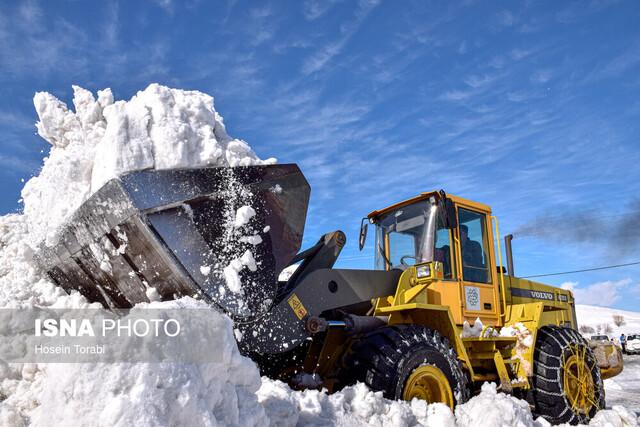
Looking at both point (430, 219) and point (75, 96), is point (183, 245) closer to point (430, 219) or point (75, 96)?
point (75, 96)

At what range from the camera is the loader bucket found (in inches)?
150

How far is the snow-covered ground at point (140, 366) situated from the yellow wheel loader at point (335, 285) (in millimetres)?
236

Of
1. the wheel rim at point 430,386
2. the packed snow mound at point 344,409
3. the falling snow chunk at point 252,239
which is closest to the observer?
the packed snow mound at point 344,409

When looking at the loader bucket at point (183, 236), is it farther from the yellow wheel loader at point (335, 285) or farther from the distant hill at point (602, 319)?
the distant hill at point (602, 319)

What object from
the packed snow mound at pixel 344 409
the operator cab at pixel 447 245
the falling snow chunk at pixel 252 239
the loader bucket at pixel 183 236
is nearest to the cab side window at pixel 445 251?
the operator cab at pixel 447 245

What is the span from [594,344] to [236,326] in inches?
240

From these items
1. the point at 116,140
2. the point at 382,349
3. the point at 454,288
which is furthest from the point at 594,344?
the point at 116,140

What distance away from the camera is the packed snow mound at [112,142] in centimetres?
415

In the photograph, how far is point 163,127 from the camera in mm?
4258

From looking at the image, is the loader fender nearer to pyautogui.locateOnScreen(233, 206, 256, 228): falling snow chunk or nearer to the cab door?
pyautogui.locateOnScreen(233, 206, 256, 228): falling snow chunk

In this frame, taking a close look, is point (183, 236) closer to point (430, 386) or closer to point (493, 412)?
point (430, 386)

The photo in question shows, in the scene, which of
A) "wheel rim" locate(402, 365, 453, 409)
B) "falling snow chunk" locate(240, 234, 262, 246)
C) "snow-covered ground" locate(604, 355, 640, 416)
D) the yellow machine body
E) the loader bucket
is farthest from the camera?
"snow-covered ground" locate(604, 355, 640, 416)

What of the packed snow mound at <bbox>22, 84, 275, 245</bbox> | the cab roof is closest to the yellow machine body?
the cab roof

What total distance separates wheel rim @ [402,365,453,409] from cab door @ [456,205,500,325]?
1341 mm
